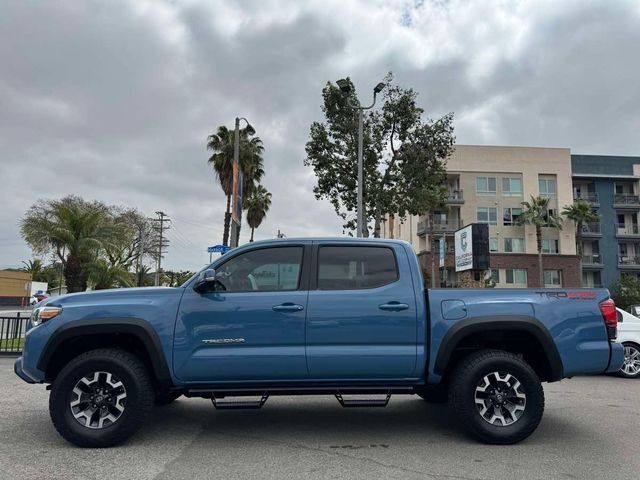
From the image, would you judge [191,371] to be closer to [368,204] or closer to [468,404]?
[468,404]

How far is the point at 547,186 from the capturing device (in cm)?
5212

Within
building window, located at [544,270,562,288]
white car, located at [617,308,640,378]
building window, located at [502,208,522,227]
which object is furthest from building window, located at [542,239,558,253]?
white car, located at [617,308,640,378]

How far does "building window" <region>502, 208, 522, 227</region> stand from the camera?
167ft

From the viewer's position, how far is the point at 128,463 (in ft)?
14.3

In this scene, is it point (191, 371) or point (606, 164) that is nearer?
point (191, 371)

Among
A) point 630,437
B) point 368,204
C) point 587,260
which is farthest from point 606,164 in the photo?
point 630,437

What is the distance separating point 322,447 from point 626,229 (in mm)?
59683

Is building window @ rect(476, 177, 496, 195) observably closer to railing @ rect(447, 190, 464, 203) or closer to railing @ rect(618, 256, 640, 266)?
railing @ rect(447, 190, 464, 203)

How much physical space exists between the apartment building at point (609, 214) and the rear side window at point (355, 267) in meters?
54.4

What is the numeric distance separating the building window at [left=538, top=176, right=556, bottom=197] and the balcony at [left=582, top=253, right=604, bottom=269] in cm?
787

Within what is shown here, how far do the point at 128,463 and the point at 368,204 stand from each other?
1910 centimetres

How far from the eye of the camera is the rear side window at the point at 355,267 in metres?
5.02

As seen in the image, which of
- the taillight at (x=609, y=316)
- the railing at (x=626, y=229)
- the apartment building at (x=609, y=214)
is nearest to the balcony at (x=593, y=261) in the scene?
the apartment building at (x=609, y=214)

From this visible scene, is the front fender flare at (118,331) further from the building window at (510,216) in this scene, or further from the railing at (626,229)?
the railing at (626,229)
